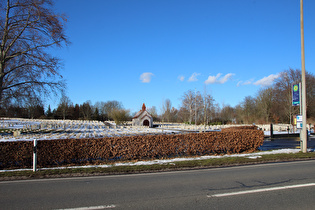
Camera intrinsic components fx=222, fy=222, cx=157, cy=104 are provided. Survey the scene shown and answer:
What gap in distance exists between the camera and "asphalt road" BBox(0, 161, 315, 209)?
4.88 metres

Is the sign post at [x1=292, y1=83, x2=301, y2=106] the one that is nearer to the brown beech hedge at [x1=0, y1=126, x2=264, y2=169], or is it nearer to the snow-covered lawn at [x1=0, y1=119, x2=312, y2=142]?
the brown beech hedge at [x1=0, y1=126, x2=264, y2=169]

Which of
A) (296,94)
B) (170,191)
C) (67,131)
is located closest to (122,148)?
(170,191)

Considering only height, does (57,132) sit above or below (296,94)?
below

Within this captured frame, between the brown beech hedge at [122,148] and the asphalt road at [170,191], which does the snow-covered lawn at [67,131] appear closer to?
the brown beech hedge at [122,148]

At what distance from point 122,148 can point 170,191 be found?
599 cm

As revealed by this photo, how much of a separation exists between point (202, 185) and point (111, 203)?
2.77 m

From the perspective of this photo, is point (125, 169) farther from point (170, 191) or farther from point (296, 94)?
point (296, 94)

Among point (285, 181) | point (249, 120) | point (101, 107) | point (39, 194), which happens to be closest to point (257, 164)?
point (285, 181)

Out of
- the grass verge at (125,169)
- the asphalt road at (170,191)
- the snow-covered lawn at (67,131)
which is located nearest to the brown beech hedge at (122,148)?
the grass verge at (125,169)

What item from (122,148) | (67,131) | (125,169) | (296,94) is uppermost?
(296,94)

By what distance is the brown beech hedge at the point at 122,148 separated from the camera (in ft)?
32.7

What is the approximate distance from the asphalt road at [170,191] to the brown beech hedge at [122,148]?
318cm

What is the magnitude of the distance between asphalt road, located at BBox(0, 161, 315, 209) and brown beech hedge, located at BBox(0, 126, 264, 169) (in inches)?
125

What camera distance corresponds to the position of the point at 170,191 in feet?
19.3
